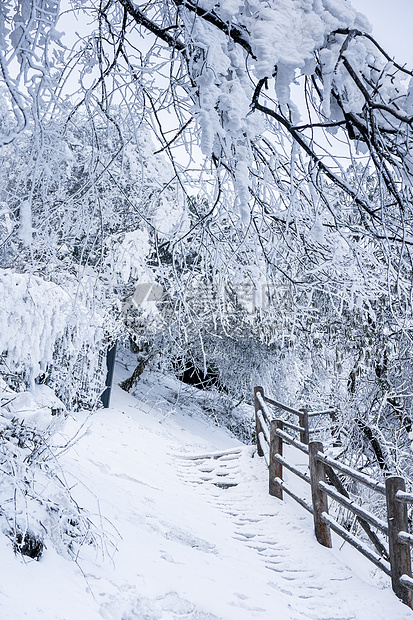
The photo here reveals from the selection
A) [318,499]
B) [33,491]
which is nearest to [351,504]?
[318,499]

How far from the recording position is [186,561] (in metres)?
3.97

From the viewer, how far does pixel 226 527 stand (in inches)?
226

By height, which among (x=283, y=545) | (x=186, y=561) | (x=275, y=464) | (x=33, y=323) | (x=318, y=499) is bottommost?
(x=283, y=545)

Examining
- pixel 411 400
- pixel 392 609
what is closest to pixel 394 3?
pixel 392 609

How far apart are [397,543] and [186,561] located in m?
1.69

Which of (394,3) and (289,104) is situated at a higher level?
(394,3)

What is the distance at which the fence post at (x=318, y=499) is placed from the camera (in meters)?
5.23

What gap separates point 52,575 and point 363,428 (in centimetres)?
652

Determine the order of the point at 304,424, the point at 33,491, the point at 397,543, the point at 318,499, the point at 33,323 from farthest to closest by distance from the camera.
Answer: the point at 304,424 < the point at 33,323 < the point at 318,499 < the point at 397,543 < the point at 33,491

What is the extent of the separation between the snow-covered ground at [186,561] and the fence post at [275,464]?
0.15 meters

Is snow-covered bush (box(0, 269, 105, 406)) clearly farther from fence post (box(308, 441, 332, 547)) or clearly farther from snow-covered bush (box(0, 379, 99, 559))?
fence post (box(308, 441, 332, 547))

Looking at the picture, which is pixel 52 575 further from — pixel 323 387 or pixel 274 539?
pixel 323 387

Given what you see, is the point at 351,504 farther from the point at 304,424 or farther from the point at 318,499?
the point at 304,424

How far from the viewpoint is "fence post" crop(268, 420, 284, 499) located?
6.89 metres
